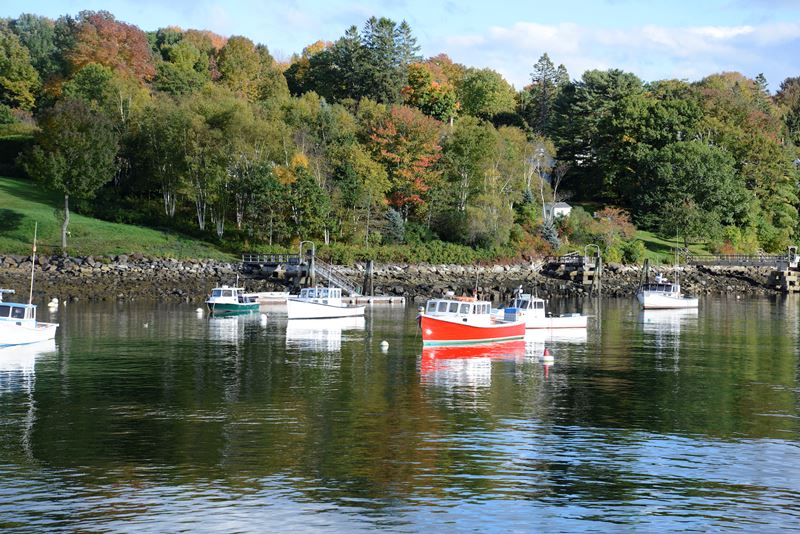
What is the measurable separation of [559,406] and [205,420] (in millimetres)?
15134

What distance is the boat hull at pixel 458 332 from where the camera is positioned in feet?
204

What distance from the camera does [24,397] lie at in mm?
43250

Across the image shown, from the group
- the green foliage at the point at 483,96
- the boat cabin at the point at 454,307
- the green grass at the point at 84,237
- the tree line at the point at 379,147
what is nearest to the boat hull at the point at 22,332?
the boat cabin at the point at 454,307

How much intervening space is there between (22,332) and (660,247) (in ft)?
338

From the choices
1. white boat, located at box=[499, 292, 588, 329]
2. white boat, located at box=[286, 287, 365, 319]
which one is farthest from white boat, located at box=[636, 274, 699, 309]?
white boat, located at box=[286, 287, 365, 319]

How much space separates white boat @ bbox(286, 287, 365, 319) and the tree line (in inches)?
1250

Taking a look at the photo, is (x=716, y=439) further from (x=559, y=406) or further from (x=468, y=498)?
(x=468, y=498)

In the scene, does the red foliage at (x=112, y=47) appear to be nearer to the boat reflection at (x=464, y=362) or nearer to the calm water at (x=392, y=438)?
the calm water at (x=392, y=438)

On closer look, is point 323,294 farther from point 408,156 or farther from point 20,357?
point 408,156

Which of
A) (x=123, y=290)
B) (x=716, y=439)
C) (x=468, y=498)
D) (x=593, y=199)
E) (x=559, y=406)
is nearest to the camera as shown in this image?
(x=468, y=498)

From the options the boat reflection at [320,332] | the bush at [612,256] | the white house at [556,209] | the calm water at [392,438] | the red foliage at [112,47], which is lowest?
the calm water at [392,438]

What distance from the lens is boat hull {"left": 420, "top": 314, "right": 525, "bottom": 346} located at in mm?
62250

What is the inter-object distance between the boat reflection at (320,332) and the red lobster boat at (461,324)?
20.6 feet

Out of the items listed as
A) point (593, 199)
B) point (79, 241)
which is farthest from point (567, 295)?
point (79, 241)
